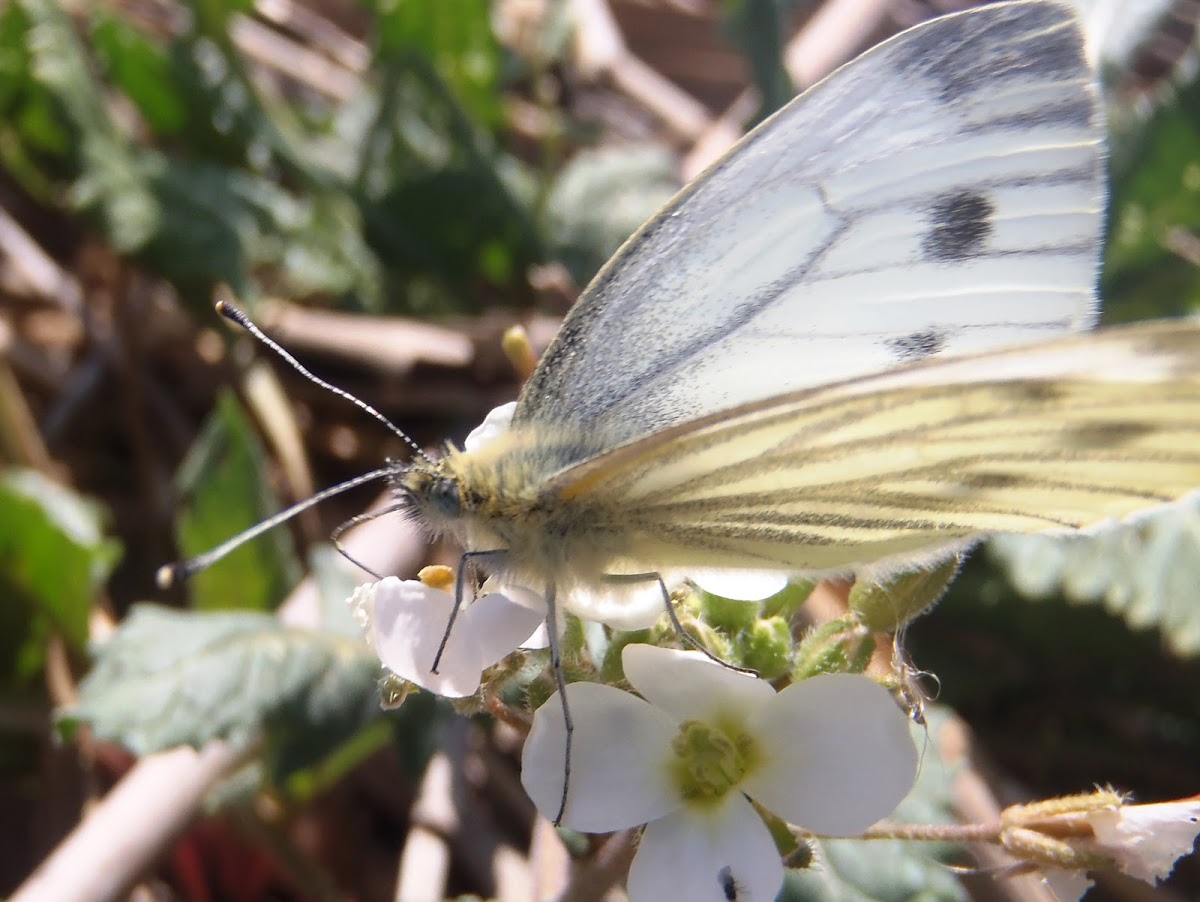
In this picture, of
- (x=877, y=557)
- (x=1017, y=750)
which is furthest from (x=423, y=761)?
(x=1017, y=750)

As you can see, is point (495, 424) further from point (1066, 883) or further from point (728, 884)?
point (1066, 883)

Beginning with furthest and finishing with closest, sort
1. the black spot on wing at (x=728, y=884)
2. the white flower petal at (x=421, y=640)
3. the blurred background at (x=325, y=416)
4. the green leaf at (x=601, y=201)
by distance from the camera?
the green leaf at (x=601, y=201), the blurred background at (x=325, y=416), the white flower petal at (x=421, y=640), the black spot on wing at (x=728, y=884)

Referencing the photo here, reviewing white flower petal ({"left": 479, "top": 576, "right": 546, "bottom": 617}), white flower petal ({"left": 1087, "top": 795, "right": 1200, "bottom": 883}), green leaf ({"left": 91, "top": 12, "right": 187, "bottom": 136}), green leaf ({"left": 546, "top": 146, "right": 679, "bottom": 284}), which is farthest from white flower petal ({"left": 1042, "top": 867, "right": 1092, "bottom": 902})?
green leaf ({"left": 91, "top": 12, "right": 187, "bottom": 136})

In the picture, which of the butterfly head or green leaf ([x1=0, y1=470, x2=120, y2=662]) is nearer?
the butterfly head

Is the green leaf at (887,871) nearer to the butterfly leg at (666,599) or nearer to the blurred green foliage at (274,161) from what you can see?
the butterfly leg at (666,599)

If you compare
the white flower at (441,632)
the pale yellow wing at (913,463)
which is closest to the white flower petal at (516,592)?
the white flower at (441,632)

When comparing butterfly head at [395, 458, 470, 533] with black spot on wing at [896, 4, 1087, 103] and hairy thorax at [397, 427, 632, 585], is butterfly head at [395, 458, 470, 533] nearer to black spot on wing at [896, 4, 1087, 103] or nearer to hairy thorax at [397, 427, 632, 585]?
hairy thorax at [397, 427, 632, 585]

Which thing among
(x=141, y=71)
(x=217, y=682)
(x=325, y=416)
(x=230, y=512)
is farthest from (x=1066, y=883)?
(x=141, y=71)
